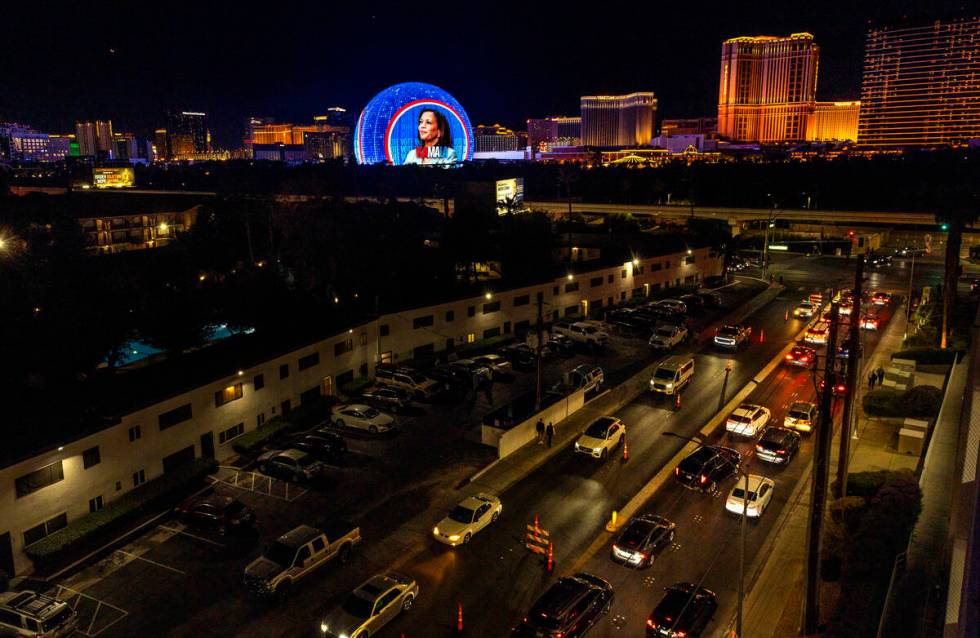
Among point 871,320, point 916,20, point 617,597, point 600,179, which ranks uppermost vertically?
point 916,20

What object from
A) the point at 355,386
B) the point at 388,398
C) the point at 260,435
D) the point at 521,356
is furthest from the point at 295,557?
the point at 521,356

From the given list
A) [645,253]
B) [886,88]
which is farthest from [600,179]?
[886,88]

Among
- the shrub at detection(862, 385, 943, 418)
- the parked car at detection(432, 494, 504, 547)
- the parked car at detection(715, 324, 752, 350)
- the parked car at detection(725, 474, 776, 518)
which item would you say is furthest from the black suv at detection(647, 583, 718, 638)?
the parked car at detection(715, 324, 752, 350)

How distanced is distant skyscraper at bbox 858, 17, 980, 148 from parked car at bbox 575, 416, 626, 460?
199343 millimetres

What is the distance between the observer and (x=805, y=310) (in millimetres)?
42500

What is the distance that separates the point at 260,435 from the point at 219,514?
6014 millimetres

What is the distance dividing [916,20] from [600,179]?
424ft

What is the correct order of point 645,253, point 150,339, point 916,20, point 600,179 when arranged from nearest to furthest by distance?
1. point 150,339
2. point 645,253
3. point 600,179
4. point 916,20

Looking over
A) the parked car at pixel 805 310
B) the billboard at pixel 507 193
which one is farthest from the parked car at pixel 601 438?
the billboard at pixel 507 193

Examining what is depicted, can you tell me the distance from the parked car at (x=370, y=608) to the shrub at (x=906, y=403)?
1969 cm

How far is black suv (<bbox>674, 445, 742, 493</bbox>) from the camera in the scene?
69.0 ft

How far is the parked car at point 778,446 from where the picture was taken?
74.1 feet

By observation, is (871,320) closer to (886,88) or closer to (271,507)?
(271,507)

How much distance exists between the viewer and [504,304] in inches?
1521
